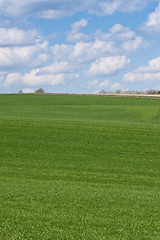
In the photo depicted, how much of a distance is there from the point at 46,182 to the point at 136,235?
4.59 metres

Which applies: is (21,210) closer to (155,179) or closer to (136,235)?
(136,235)

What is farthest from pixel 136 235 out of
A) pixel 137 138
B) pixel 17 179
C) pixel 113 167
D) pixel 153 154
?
pixel 137 138

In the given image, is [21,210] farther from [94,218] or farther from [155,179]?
[155,179]

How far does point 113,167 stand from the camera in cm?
1335

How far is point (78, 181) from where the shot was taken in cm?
1137

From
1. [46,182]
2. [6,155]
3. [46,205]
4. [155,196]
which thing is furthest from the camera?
[6,155]

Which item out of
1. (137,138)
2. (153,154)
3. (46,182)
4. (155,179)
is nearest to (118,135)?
(137,138)

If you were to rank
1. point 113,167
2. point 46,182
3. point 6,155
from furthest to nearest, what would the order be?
point 6,155
point 113,167
point 46,182

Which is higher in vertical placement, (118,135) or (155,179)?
(118,135)

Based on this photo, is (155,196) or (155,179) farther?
(155,179)

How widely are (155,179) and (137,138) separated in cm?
544

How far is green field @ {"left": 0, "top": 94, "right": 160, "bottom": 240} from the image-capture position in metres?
7.02

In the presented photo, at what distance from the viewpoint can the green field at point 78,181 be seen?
7.02 meters

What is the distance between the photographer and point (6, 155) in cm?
1497
